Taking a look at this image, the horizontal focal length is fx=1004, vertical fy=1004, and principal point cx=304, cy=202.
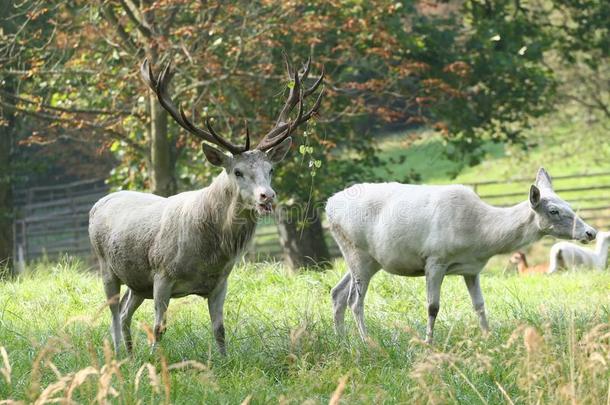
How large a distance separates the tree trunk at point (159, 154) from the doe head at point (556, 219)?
6.41m

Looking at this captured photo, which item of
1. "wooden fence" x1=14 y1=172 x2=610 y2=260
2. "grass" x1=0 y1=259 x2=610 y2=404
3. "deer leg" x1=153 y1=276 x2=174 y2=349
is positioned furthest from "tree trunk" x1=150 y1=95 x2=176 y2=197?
"wooden fence" x1=14 y1=172 x2=610 y2=260

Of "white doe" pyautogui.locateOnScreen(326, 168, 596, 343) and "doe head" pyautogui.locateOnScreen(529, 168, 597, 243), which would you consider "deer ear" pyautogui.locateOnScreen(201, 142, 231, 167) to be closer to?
"white doe" pyautogui.locateOnScreen(326, 168, 596, 343)

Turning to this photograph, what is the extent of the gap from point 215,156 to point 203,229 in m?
0.54

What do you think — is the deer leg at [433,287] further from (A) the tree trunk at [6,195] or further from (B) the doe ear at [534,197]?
Answer: (A) the tree trunk at [6,195]

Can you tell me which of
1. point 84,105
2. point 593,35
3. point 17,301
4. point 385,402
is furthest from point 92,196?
point 385,402

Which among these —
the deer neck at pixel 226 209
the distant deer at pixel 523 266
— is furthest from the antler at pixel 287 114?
the distant deer at pixel 523 266

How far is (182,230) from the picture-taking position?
7.30 meters

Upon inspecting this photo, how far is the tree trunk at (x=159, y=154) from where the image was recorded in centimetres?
1302

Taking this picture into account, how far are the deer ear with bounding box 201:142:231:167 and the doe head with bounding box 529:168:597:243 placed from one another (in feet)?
7.62

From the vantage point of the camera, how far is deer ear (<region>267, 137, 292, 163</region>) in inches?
295

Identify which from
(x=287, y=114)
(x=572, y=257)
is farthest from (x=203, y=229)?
(x=572, y=257)

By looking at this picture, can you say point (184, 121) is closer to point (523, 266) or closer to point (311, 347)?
point (311, 347)

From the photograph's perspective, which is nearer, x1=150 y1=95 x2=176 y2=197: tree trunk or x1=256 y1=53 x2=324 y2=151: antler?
x1=256 y1=53 x2=324 y2=151: antler

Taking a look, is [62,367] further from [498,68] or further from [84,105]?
[498,68]
